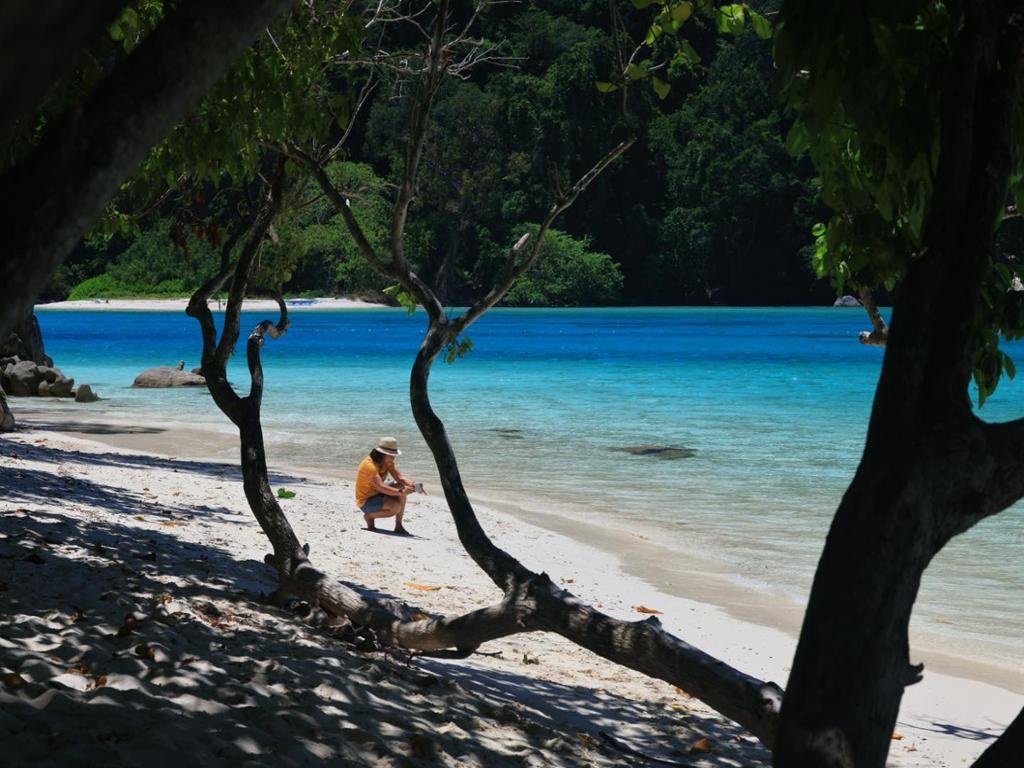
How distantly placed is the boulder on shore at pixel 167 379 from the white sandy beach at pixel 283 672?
20.1m

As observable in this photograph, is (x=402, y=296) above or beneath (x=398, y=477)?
above

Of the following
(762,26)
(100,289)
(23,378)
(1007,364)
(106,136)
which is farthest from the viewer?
(100,289)

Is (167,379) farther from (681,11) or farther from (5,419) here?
(681,11)

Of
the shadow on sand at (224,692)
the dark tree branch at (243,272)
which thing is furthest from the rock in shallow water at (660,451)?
the dark tree branch at (243,272)

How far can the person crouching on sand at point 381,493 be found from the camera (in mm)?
11695

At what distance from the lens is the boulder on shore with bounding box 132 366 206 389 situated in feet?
101

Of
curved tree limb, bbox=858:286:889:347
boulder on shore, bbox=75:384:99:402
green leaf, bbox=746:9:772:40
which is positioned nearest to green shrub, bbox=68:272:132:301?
boulder on shore, bbox=75:384:99:402

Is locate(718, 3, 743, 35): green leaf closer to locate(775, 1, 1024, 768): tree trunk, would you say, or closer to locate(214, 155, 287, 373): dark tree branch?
locate(775, 1, 1024, 768): tree trunk

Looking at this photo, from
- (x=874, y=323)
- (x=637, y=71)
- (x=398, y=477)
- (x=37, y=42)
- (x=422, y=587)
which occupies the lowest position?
(x=422, y=587)

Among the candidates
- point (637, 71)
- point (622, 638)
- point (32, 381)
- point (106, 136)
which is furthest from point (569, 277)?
point (106, 136)

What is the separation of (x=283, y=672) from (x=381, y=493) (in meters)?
6.37

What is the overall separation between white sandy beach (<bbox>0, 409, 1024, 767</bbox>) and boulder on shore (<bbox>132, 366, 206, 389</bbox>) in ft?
65.9

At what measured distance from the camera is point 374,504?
38.7ft

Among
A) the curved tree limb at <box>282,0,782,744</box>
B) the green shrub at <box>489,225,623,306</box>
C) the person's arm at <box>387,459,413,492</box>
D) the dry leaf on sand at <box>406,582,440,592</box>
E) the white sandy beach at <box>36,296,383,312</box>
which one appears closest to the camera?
the curved tree limb at <box>282,0,782,744</box>
